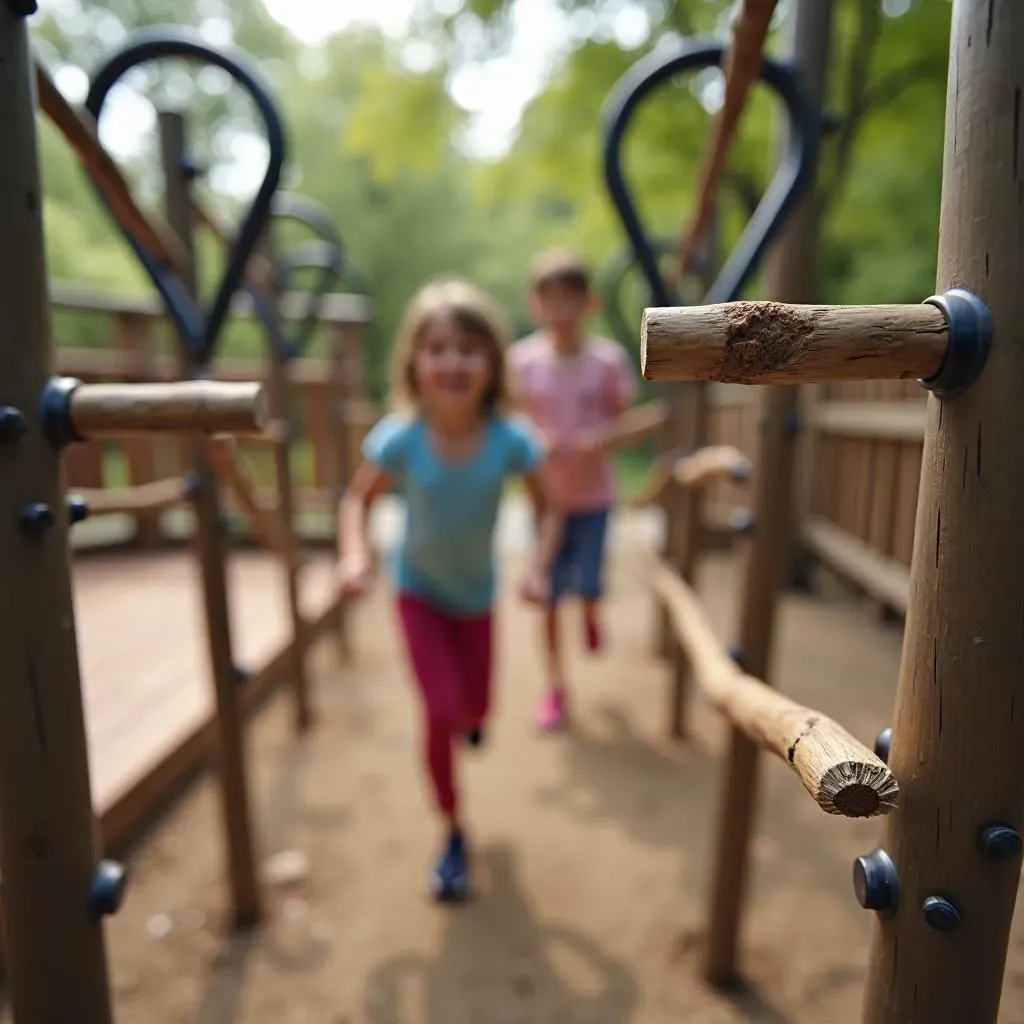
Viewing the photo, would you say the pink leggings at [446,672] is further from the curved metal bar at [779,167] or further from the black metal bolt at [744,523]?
the curved metal bar at [779,167]

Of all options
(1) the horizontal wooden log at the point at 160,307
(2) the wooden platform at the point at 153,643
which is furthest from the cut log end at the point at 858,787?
(1) the horizontal wooden log at the point at 160,307

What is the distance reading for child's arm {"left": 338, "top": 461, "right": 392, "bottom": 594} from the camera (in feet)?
5.63

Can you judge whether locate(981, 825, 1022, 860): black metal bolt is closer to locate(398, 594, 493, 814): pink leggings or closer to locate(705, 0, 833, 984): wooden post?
locate(705, 0, 833, 984): wooden post

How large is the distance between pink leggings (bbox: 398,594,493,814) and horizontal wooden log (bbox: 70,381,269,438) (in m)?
1.04

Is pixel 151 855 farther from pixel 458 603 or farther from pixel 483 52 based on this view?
pixel 483 52

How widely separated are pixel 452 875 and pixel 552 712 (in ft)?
3.44

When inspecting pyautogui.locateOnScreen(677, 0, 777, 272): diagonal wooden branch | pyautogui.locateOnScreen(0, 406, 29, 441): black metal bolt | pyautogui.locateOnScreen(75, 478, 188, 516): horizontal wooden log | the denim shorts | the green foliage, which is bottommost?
the denim shorts

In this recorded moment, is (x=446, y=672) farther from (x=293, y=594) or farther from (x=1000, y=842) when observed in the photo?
(x=1000, y=842)

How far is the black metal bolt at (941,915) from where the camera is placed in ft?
2.43

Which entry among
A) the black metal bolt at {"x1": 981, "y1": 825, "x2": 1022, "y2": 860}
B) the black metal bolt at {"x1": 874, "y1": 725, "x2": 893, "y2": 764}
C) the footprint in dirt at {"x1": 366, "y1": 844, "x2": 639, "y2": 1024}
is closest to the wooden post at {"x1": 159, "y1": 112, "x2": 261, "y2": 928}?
the footprint in dirt at {"x1": 366, "y1": 844, "x2": 639, "y2": 1024}

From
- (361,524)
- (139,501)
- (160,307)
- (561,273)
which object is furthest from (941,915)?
(160,307)

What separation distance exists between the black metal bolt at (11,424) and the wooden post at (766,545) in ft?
3.87

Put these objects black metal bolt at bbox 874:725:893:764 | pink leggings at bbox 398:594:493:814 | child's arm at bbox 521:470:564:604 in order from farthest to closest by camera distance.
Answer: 1. child's arm at bbox 521:470:564:604
2. pink leggings at bbox 398:594:493:814
3. black metal bolt at bbox 874:725:893:764

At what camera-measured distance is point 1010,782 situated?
73 cm
